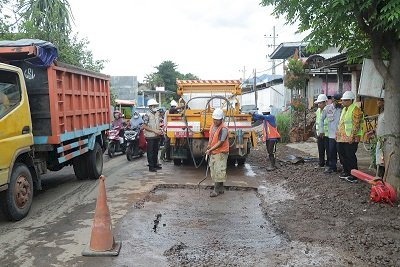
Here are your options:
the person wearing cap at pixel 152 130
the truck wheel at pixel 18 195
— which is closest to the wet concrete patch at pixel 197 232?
the truck wheel at pixel 18 195

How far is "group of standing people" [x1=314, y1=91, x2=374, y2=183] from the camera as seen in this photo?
7.64m

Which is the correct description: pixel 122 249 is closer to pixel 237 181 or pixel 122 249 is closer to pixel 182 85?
pixel 237 181

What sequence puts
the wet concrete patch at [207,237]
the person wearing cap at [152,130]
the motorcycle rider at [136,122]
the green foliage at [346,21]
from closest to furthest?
the wet concrete patch at [207,237] < the green foliage at [346,21] < the person wearing cap at [152,130] < the motorcycle rider at [136,122]

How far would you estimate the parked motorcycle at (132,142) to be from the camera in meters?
11.9

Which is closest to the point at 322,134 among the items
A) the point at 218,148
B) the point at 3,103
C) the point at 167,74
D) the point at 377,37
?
the point at 218,148

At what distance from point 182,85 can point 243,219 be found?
6.39m

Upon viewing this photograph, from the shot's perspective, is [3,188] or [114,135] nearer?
[3,188]

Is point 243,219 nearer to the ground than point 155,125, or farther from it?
nearer to the ground

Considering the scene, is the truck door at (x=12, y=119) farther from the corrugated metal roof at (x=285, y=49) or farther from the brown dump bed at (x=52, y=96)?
the corrugated metal roof at (x=285, y=49)

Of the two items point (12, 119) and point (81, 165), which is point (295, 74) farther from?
point (12, 119)

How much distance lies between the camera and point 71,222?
5637 mm

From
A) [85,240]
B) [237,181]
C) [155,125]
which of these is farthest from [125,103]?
[85,240]

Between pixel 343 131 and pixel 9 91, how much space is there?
578 cm

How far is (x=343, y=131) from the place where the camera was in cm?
777
